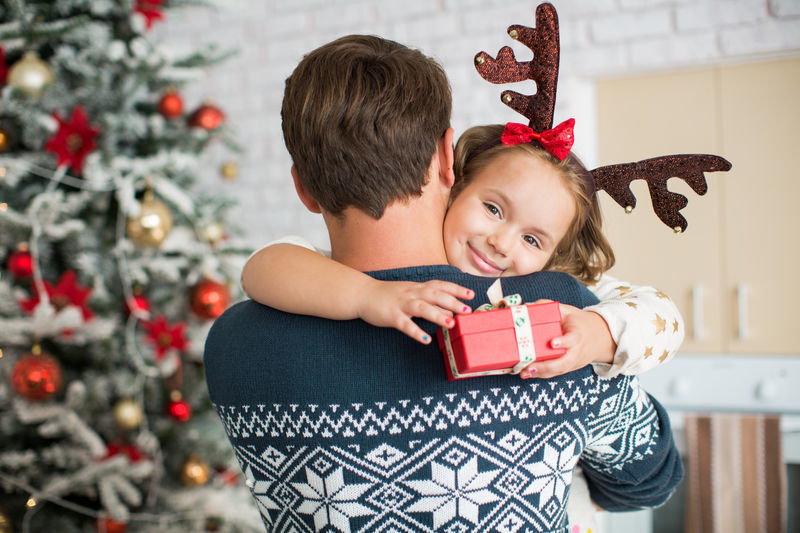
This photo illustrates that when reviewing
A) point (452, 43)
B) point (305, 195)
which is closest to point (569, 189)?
point (305, 195)

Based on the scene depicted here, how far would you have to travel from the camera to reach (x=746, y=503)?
2.51 metres

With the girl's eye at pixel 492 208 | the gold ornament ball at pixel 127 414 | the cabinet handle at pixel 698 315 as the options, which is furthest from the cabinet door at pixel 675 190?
the gold ornament ball at pixel 127 414

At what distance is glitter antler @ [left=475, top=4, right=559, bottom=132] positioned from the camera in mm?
1059

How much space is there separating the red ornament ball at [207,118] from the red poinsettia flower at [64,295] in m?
0.70

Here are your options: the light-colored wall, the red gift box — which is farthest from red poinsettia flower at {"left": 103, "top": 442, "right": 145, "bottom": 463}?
the red gift box

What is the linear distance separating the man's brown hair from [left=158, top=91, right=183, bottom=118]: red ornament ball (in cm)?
158

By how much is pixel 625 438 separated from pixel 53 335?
6.05 feet

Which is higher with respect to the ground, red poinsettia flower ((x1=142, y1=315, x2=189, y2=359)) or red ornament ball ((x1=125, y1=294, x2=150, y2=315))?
red ornament ball ((x1=125, y1=294, x2=150, y2=315))

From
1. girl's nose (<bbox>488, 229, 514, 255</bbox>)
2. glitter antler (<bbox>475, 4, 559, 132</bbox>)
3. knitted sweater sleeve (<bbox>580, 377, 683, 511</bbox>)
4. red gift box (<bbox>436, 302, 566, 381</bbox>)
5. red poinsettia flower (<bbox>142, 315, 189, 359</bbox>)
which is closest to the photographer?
red gift box (<bbox>436, 302, 566, 381</bbox>)

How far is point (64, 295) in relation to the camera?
204 cm

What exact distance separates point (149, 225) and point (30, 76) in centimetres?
55

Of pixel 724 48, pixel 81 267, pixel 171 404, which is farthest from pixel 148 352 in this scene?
pixel 724 48

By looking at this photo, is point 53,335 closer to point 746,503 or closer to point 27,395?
point 27,395

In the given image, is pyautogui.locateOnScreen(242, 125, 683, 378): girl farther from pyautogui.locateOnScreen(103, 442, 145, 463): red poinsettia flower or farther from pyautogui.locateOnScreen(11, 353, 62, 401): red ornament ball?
pyautogui.locateOnScreen(103, 442, 145, 463): red poinsettia flower
